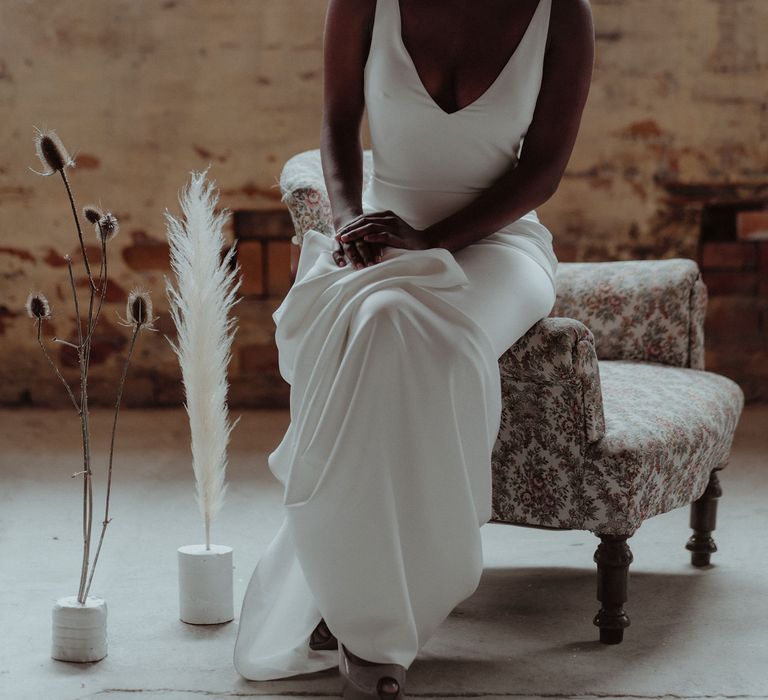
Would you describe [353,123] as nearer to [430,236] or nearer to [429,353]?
[430,236]

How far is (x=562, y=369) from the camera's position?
7.16ft

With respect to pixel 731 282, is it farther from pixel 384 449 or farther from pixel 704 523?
pixel 384 449

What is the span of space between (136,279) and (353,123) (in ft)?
7.90

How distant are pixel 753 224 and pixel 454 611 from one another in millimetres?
2810

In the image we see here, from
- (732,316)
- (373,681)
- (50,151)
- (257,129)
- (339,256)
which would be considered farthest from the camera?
(732,316)

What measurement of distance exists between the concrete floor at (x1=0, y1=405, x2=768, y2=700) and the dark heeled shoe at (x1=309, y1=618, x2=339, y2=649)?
3.4 inches

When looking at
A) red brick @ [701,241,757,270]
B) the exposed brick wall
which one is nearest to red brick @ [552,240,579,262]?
the exposed brick wall

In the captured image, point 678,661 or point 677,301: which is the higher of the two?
point 677,301

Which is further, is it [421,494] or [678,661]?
[678,661]

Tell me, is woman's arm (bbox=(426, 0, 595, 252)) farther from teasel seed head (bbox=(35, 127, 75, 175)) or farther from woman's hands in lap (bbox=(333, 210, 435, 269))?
teasel seed head (bbox=(35, 127, 75, 175))

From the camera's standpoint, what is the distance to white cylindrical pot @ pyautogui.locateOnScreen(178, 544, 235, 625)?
2348 mm

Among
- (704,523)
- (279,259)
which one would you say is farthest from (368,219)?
(279,259)

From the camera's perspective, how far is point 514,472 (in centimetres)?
232

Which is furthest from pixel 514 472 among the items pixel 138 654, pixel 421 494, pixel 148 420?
pixel 148 420
